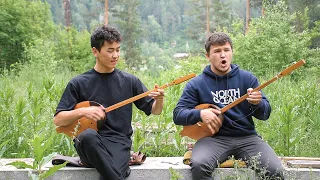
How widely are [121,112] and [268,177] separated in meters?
1.29

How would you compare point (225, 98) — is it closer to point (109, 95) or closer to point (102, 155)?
point (109, 95)

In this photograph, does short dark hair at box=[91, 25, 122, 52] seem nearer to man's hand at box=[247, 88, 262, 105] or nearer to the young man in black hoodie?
the young man in black hoodie

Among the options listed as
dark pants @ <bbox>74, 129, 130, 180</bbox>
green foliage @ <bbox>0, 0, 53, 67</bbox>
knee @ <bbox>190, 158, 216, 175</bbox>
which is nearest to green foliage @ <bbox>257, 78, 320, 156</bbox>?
knee @ <bbox>190, 158, 216, 175</bbox>

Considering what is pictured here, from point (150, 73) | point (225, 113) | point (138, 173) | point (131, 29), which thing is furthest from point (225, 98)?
point (131, 29)

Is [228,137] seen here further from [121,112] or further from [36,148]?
[36,148]

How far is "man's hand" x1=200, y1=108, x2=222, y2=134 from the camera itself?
389 centimetres

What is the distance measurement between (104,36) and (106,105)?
1.85ft

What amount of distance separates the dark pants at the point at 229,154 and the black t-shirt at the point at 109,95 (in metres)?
0.58

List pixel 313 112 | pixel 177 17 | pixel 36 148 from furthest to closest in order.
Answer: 1. pixel 177 17
2. pixel 313 112
3. pixel 36 148

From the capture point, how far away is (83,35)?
22094 millimetres

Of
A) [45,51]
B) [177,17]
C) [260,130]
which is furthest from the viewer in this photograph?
[177,17]

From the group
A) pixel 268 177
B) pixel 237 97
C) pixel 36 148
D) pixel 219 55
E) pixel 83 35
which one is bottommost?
pixel 268 177

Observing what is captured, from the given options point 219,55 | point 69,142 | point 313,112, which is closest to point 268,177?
point 219,55

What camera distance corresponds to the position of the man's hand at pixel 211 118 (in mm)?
3895
